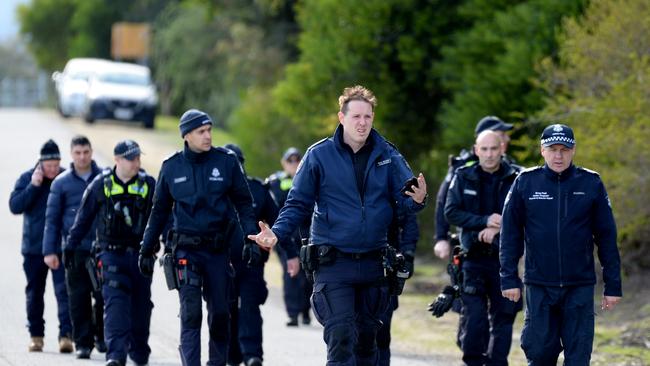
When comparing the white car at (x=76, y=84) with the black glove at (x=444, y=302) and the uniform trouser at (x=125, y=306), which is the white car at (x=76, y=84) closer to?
the uniform trouser at (x=125, y=306)

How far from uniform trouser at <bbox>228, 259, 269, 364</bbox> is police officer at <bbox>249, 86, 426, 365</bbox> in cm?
300

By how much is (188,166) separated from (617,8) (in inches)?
285

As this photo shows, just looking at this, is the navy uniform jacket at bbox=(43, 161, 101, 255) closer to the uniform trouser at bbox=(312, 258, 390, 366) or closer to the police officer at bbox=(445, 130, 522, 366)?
the police officer at bbox=(445, 130, 522, 366)

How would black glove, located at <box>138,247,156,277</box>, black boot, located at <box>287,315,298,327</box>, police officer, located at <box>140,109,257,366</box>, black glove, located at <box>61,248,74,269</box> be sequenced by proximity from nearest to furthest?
police officer, located at <box>140,109,257,366</box> → black glove, located at <box>138,247,156,277</box> → black glove, located at <box>61,248,74,269</box> → black boot, located at <box>287,315,298,327</box>

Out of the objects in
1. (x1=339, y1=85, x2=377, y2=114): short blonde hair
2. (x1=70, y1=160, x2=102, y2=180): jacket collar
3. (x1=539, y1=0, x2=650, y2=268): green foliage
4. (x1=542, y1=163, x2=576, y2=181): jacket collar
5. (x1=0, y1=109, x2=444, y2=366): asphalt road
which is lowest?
(x1=0, y1=109, x2=444, y2=366): asphalt road

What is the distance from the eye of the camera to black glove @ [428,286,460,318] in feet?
35.6

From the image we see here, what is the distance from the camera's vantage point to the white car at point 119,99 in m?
41.1

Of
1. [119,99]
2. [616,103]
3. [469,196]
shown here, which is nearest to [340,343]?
[469,196]

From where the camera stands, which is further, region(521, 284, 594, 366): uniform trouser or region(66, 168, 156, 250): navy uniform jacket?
region(66, 168, 156, 250): navy uniform jacket

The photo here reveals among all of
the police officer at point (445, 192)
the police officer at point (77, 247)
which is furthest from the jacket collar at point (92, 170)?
the police officer at point (445, 192)

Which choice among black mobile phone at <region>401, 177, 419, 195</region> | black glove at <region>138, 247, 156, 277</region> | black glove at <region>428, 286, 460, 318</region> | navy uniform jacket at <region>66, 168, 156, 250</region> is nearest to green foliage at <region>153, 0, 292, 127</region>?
navy uniform jacket at <region>66, 168, 156, 250</region>

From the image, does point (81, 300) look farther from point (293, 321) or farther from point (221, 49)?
point (221, 49)

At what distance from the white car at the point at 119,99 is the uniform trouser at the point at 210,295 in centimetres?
3149

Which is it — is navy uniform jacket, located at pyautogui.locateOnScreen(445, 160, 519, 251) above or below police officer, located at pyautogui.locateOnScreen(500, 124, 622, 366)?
above
